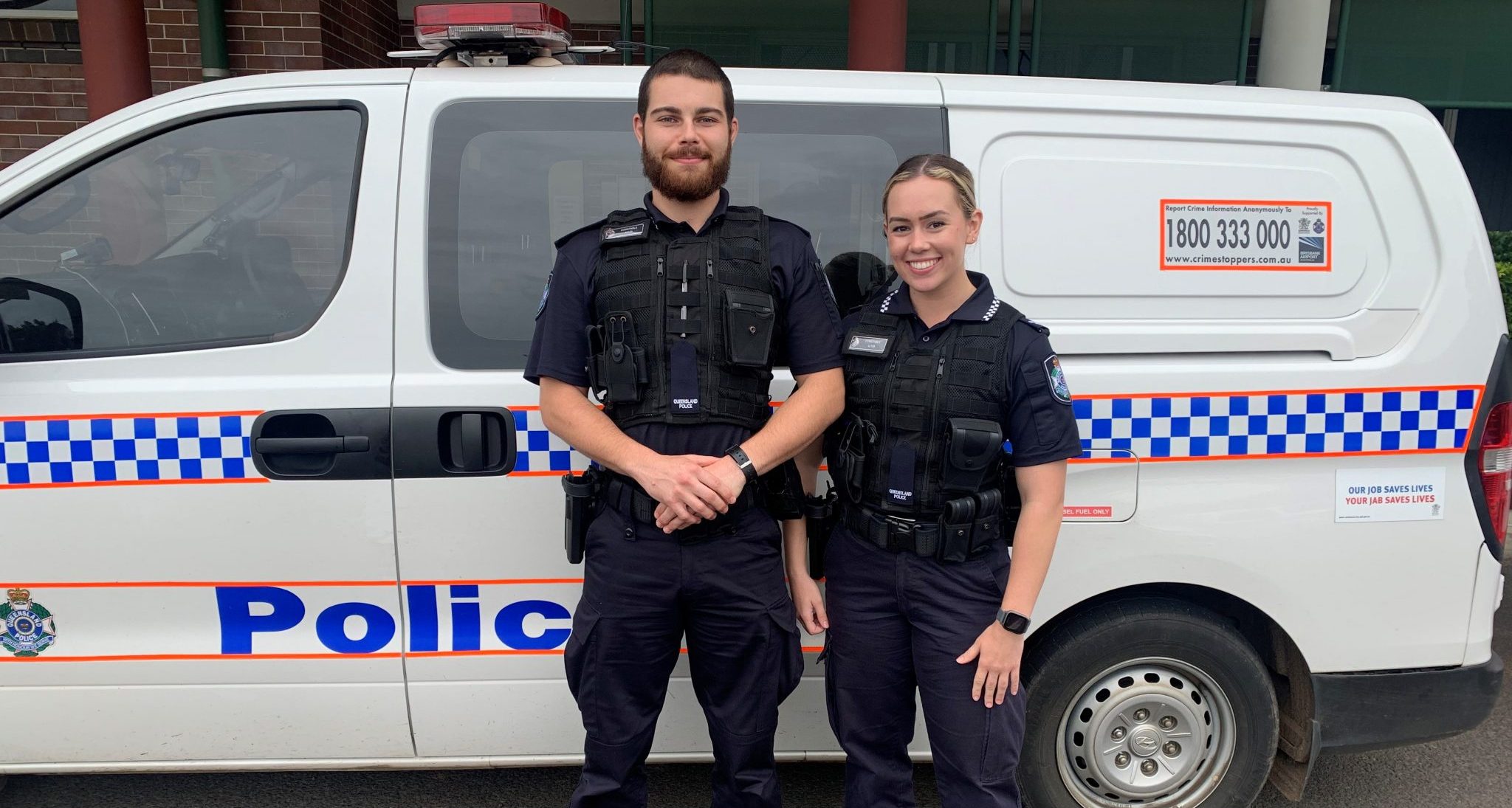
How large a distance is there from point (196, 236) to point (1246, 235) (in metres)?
2.42

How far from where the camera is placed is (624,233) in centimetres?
190

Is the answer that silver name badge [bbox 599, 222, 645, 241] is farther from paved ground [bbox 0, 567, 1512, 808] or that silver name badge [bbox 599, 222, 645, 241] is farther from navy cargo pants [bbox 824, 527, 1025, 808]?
paved ground [bbox 0, 567, 1512, 808]

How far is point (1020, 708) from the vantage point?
6.25ft

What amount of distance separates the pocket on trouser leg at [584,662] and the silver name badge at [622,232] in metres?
0.75

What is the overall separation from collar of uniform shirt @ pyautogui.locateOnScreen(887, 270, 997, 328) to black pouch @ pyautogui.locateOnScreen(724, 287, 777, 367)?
270 mm

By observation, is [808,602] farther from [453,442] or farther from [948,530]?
[453,442]

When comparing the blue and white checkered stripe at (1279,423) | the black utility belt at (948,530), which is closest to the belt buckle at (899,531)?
the black utility belt at (948,530)

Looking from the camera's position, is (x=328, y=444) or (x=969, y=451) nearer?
(x=969, y=451)

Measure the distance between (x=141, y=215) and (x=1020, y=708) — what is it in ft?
7.23

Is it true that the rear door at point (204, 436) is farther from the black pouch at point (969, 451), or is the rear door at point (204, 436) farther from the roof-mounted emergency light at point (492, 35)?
the black pouch at point (969, 451)

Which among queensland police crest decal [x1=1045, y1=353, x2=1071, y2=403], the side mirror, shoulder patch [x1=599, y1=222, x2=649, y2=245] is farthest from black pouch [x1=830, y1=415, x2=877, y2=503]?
the side mirror

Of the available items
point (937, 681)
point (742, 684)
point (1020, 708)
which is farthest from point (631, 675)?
point (1020, 708)

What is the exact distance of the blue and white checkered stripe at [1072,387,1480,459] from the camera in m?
2.17

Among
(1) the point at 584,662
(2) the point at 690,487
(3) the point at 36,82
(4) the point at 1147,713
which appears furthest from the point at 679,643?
(3) the point at 36,82
